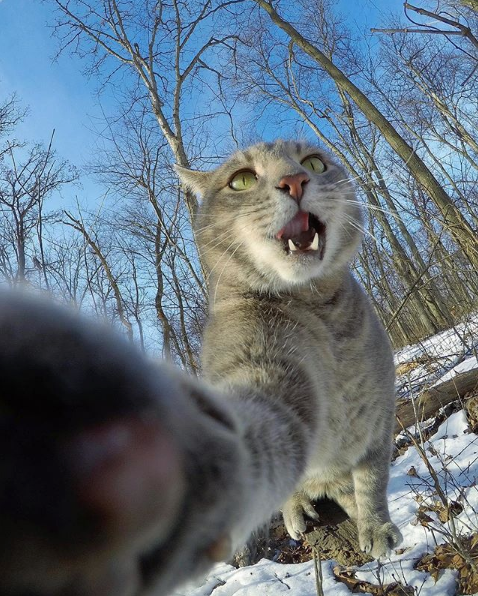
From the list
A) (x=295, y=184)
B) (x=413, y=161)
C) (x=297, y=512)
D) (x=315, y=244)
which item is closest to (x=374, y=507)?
(x=297, y=512)

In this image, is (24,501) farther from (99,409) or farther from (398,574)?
(398,574)

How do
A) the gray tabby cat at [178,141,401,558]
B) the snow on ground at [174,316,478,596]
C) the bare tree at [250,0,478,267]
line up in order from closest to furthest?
the gray tabby cat at [178,141,401,558] < the snow on ground at [174,316,478,596] < the bare tree at [250,0,478,267]

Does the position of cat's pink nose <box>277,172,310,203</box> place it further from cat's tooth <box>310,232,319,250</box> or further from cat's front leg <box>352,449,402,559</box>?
cat's front leg <box>352,449,402,559</box>

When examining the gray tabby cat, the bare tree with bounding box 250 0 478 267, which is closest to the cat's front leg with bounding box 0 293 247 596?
the gray tabby cat

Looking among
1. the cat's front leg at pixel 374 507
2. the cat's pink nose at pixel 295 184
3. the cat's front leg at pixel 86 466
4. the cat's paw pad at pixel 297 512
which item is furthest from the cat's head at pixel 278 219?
the cat's front leg at pixel 86 466

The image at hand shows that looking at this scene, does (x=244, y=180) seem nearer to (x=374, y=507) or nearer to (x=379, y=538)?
(x=374, y=507)

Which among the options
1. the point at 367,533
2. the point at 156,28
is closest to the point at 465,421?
the point at 367,533
